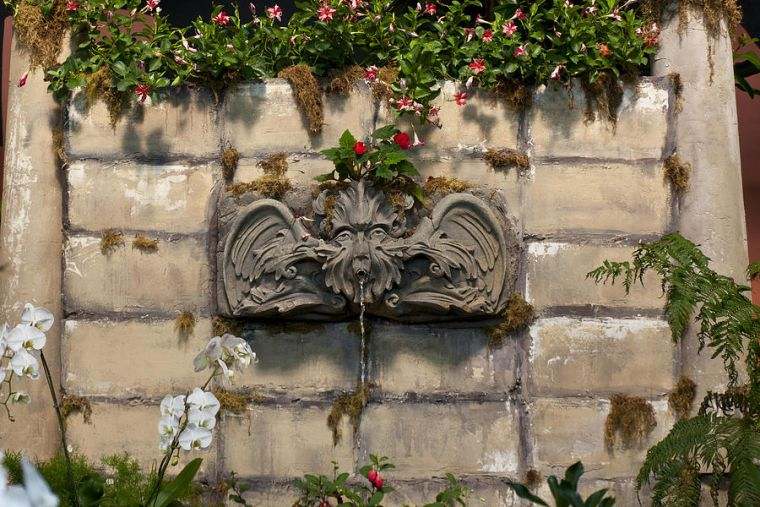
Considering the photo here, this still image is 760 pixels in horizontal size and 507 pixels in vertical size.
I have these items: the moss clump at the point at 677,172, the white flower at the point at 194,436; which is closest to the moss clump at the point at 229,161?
the white flower at the point at 194,436

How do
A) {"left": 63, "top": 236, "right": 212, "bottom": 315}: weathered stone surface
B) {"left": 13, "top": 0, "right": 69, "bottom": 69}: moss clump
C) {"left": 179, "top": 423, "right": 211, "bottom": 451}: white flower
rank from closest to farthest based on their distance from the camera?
{"left": 179, "top": 423, "right": 211, "bottom": 451}: white flower
{"left": 63, "top": 236, "right": 212, "bottom": 315}: weathered stone surface
{"left": 13, "top": 0, "right": 69, "bottom": 69}: moss clump

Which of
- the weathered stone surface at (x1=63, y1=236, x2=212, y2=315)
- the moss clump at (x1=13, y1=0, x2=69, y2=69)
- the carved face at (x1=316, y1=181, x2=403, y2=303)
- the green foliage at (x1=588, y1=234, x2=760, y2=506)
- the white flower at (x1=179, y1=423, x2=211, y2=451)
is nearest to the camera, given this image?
the white flower at (x1=179, y1=423, x2=211, y2=451)

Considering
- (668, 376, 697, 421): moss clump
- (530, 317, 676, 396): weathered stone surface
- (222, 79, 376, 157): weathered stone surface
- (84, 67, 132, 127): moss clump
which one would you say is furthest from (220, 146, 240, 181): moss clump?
(668, 376, 697, 421): moss clump

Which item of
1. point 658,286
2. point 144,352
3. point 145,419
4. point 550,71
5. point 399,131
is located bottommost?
point 145,419

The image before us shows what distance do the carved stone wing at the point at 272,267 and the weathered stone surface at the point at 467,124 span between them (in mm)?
594

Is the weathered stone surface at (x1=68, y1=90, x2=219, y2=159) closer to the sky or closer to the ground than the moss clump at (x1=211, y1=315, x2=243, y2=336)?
closer to the sky

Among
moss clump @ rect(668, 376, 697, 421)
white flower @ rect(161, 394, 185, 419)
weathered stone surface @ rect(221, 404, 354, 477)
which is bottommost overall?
weathered stone surface @ rect(221, 404, 354, 477)

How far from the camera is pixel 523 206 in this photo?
4.34 metres

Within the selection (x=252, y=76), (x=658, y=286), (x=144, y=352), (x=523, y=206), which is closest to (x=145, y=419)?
(x=144, y=352)

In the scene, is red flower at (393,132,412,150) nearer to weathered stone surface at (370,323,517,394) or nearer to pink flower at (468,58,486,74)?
pink flower at (468,58,486,74)

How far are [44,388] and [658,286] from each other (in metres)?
2.54

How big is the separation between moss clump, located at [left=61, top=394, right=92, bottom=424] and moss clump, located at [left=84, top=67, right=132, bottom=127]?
1128 mm

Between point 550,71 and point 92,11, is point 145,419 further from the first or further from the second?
point 550,71

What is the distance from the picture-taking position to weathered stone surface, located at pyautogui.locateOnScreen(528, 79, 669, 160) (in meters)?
4.37
